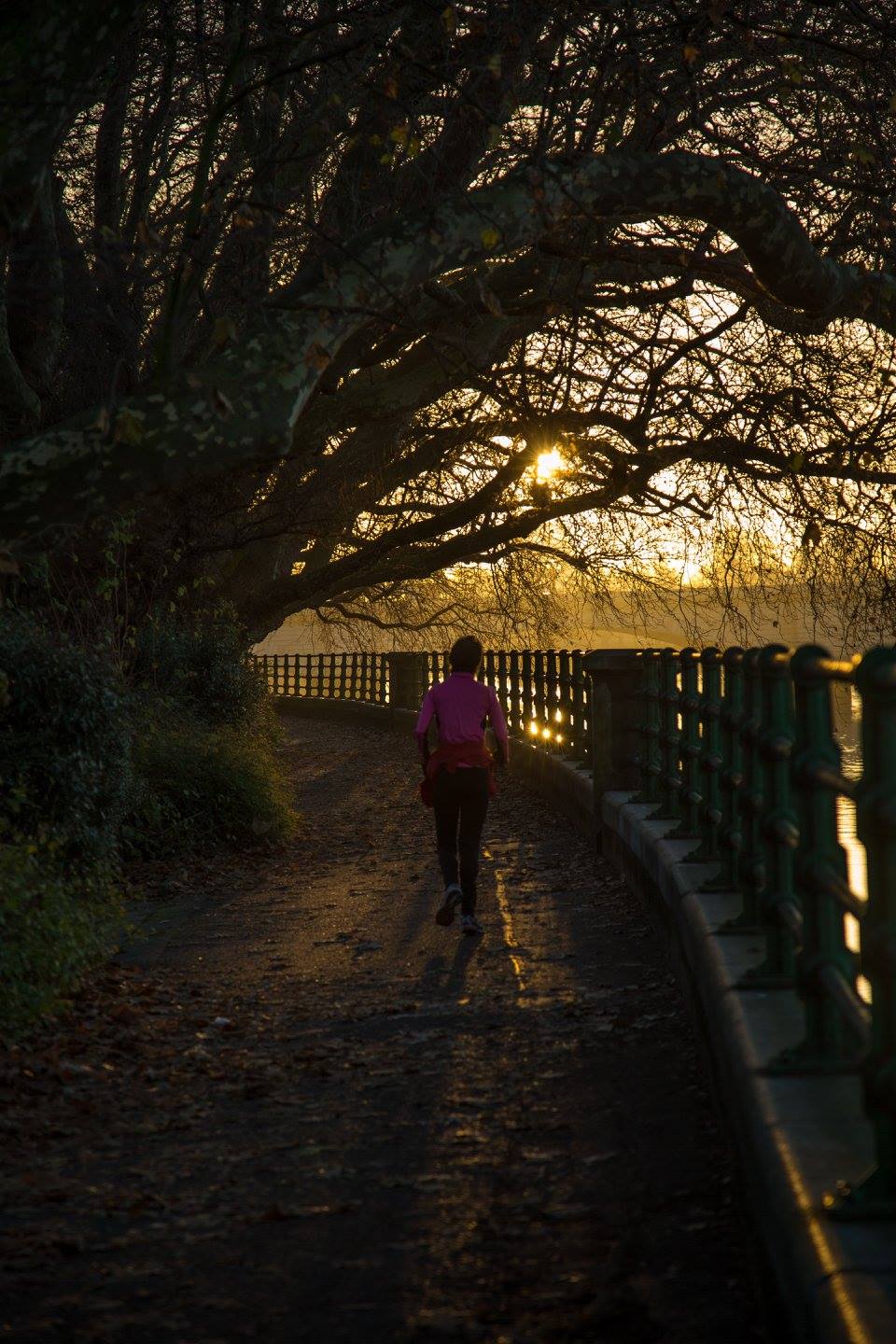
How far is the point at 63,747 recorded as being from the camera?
11.0m

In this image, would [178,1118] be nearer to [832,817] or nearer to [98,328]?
[832,817]

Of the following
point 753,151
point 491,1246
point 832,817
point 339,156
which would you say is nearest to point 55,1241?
point 491,1246

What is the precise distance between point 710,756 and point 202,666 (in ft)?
45.0

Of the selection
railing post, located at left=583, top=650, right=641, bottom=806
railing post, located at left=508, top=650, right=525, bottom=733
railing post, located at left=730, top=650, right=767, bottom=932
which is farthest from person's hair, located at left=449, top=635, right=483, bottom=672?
railing post, located at left=508, top=650, right=525, bottom=733

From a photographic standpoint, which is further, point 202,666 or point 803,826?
point 202,666

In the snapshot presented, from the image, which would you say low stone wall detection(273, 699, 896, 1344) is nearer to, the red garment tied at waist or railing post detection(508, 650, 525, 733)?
the red garment tied at waist

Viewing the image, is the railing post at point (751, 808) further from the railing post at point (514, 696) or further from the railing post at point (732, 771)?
the railing post at point (514, 696)

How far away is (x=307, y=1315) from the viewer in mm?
3807

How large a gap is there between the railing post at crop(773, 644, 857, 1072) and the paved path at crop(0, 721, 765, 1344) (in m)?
0.57

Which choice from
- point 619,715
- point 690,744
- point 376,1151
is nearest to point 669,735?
point 690,744

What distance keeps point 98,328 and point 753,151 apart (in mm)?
7524

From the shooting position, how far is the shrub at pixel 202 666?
1898 cm

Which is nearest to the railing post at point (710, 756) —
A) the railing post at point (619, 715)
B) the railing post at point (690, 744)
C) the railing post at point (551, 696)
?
the railing post at point (690, 744)

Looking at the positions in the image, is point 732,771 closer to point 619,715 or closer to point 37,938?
point 37,938
